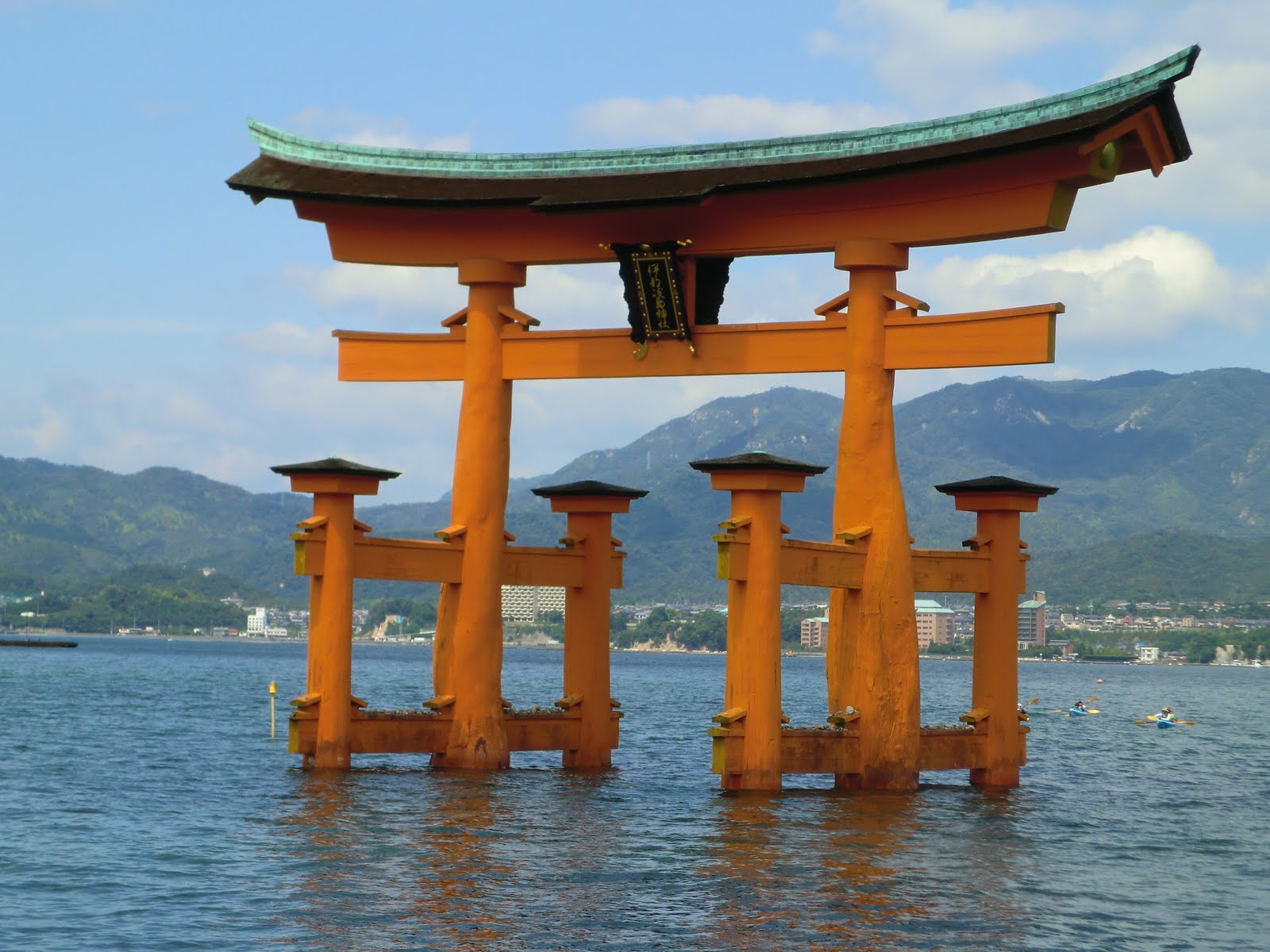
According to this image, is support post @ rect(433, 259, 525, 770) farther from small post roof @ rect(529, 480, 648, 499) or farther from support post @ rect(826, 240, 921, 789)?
support post @ rect(826, 240, 921, 789)

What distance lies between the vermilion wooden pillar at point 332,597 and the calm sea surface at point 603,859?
837 mm

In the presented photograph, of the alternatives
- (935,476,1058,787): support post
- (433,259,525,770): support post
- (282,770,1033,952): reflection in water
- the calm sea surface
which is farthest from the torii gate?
the calm sea surface

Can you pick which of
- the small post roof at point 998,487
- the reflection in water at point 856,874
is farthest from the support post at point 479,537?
the small post roof at point 998,487

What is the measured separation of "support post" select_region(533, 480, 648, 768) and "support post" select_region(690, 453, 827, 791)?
4.44m

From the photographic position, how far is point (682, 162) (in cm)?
2753

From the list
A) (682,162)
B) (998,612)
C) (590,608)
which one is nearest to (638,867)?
(590,608)

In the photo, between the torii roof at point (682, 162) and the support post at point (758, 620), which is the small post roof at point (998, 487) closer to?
the support post at point (758, 620)

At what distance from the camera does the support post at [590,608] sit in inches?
1126

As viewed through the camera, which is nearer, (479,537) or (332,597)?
(332,597)

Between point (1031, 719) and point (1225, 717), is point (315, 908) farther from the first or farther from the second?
point (1225, 717)

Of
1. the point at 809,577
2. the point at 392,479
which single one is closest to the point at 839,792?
the point at 809,577

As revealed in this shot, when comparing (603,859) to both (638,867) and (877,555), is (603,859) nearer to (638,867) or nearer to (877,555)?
(638,867)

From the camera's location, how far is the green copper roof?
2391cm

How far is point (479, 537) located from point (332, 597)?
8.40 feet
